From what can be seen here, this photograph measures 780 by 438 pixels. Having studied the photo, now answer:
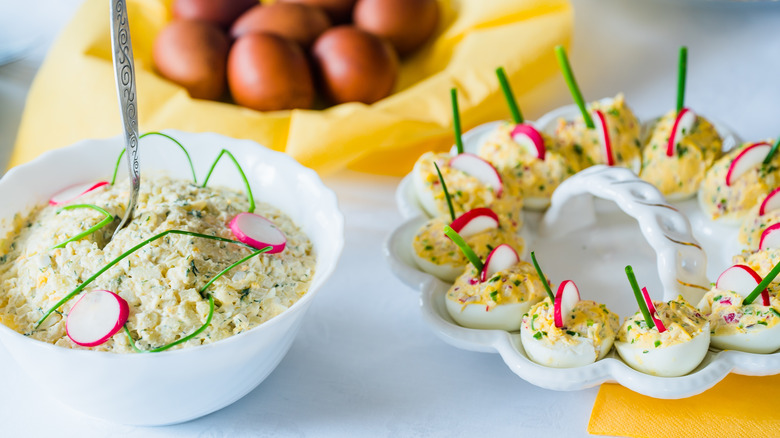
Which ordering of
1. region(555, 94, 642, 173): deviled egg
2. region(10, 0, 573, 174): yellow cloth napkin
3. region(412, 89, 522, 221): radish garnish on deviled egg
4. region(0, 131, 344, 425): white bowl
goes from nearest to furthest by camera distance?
region(0, 131, 344, 425): white bowl
region(412, 89, 522, 221): radish garnish on deviled egg
region(555, 94, 642, 173): deviled egg
region(10, 0, 573, 174): yellow cloth napkin

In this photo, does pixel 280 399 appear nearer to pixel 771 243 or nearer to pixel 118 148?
pixel 118 148

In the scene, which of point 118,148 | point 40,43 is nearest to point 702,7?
point 118,148

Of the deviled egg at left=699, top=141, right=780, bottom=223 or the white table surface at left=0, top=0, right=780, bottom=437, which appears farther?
the deviled egg at left=699, top=141, right=780, bottom=223

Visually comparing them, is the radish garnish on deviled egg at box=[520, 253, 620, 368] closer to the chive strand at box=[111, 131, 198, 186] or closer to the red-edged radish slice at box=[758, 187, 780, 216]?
the red-edged radish slice at box=[758, 187, 780, 216]

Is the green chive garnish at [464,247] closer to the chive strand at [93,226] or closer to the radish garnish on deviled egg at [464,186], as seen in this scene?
the radish garnish on deviled egg at [464,186]

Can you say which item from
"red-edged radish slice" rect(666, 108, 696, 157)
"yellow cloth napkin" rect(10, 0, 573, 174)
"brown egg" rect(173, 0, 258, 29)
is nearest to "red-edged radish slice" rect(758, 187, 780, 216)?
"red-edged radish slice" rect(666, 108, 696, 157)

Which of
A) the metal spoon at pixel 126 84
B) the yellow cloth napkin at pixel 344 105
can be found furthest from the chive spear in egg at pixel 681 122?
the metal spoon at pixel 126 84
